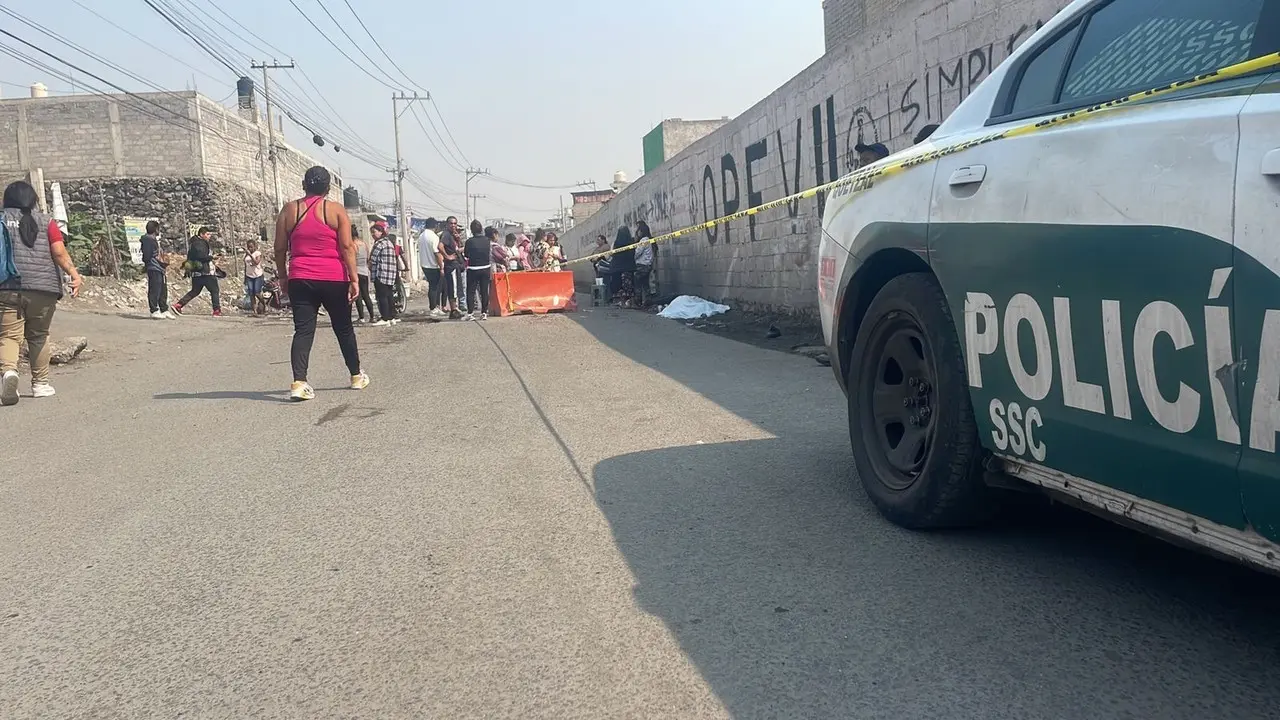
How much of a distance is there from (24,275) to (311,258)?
7.66 ft

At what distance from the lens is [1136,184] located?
2.17 metres

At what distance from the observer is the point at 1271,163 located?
5.98 feet

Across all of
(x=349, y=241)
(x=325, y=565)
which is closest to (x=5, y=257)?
(x=349, y=241)

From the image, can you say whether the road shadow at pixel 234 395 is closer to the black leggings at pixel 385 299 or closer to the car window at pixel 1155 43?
the car window at pixel 1155 43

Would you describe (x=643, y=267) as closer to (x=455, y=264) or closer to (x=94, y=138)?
(x=455, y=264)

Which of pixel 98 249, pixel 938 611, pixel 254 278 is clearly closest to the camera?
pixel 938 611

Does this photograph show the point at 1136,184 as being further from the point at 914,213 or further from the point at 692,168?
the point at 692,168

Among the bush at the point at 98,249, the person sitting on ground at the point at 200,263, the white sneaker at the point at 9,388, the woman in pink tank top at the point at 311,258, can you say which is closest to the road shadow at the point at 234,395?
the woman in pink tank top at the point at 311,258

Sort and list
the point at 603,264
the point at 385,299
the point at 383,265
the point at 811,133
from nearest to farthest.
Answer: the point at 811,133 → the point at 383,265 → the point at 385,299 → the point at 603,264

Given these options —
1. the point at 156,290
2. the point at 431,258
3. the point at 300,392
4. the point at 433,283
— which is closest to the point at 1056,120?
the point at 300,392

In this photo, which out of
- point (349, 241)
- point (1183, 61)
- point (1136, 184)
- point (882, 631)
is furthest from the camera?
point (349, 241)

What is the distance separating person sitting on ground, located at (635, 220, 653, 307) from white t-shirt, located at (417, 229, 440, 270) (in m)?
3.92

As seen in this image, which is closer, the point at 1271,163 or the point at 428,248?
the point at 1271,163

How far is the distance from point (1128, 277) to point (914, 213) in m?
1.09
